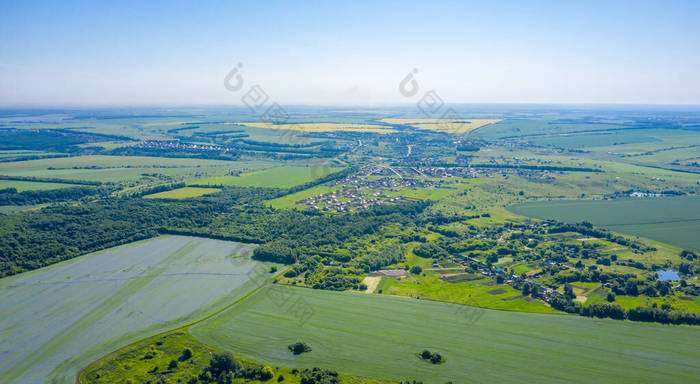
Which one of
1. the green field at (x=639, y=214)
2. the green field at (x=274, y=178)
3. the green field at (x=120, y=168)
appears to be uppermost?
the green field at (x=120, y=168)

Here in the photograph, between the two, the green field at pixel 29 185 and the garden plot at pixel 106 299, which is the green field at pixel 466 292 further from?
the green field at pixel 29 185

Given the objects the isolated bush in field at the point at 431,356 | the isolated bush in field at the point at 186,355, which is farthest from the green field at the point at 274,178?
the isolated bush in field at the point at 431,356

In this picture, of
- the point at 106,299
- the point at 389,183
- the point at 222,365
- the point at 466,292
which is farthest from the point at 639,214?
the point at 106,299

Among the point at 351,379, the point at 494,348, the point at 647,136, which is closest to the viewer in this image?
the point at 351,379

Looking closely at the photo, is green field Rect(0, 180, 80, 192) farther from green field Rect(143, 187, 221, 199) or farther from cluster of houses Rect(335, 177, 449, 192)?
cluster of houses Rect(335, 177, 449, 192)

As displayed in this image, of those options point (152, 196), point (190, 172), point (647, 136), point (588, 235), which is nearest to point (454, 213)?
point (588, 235)

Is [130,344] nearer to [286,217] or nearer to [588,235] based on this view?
[286,217]

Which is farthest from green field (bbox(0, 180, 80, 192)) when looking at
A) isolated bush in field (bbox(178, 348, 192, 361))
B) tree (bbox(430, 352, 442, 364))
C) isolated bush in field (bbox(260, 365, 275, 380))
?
tree (bbox(430, 352, 442, 364))
